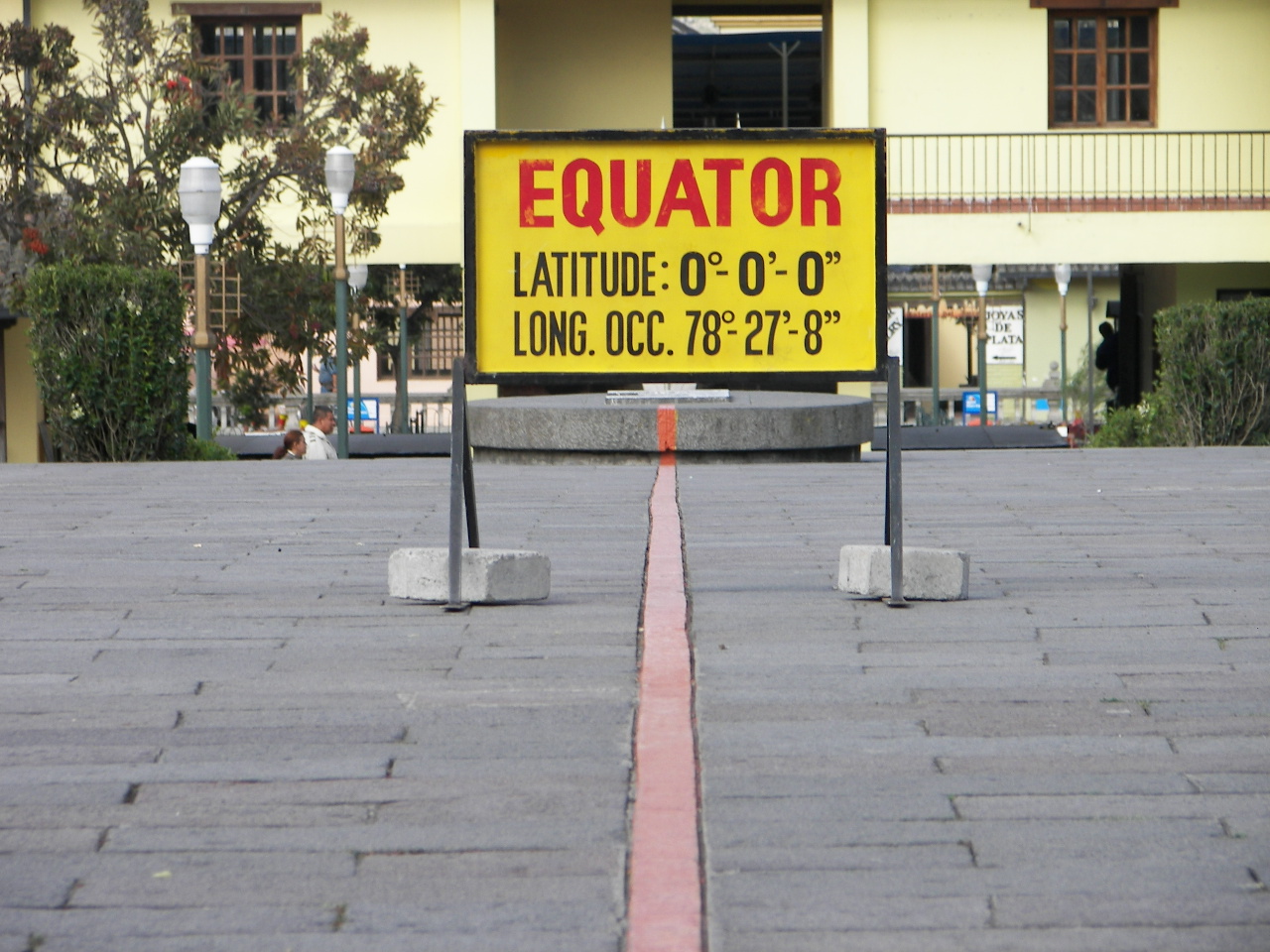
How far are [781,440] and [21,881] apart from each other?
35.7 feet

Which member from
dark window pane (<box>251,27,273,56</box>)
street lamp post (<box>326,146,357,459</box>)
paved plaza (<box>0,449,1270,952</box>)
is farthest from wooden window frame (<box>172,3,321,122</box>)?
paved plaza (<box>0,449,1270,952</box>)

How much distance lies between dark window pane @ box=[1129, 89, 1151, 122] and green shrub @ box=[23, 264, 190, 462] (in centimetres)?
1566

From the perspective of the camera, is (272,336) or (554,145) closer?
(554,145)

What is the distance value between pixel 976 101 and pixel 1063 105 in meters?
1.35

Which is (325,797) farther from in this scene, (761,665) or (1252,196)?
(1252,196)

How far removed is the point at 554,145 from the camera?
6.00m

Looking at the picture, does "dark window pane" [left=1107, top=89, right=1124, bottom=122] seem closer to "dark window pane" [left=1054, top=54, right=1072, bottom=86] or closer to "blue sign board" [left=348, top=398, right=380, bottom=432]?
"dark window pane" [left=1054, top=54, right=1072, bottom=86]

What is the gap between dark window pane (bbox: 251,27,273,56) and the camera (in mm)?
24578

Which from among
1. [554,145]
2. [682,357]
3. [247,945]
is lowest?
[247,945]

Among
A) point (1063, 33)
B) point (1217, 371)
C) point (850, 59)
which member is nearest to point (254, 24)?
point (850, 59)

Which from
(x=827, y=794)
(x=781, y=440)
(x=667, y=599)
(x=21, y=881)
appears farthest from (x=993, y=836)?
(x=781, y=440)

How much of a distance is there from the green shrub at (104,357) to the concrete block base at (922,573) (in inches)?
321

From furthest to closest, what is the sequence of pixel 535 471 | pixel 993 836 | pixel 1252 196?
pixel 1252 196, pixel 535 471, pixel 993 836

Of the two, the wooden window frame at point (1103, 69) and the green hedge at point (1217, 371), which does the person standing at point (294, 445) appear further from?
the wooden window frame at point (1103, 69)
